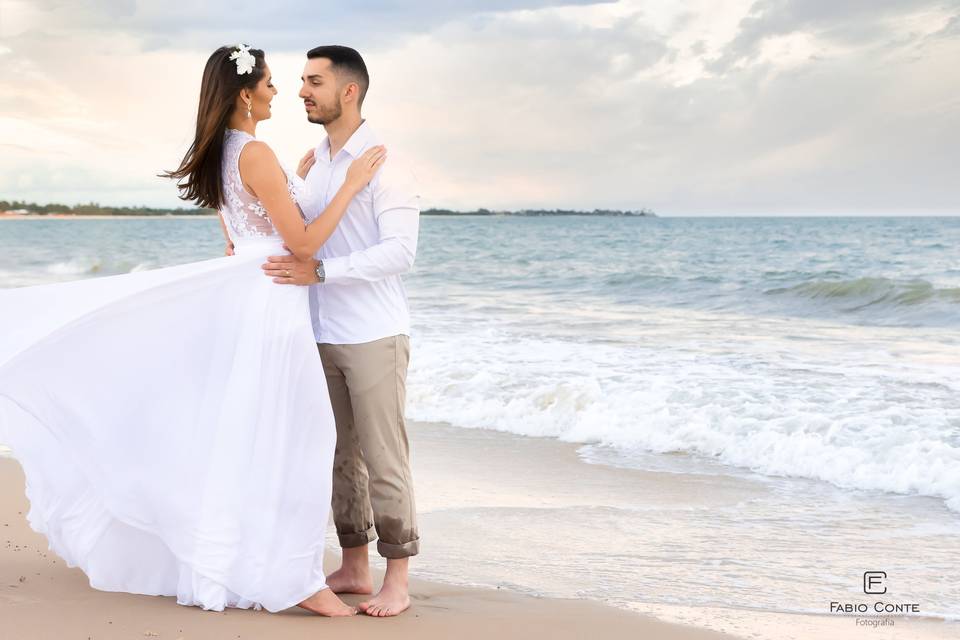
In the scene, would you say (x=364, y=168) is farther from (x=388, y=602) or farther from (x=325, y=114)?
(x=388, y=602)

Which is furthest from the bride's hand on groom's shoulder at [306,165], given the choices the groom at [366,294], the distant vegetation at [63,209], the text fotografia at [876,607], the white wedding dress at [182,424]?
the distant vegetation at [63,209]

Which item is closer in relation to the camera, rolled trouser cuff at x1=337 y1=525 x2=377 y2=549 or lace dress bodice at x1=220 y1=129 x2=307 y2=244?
lace dress bodice at x1=220 y1=129 x2=307 y2=244

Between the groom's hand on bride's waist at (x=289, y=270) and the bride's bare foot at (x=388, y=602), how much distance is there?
1181 millimetres

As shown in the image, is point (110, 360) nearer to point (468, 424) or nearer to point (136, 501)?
point (136, 501)

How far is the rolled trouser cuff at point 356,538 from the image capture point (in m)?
3.86

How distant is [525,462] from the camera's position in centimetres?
652

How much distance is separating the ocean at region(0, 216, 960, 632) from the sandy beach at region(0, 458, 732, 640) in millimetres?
310

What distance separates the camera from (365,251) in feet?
11.4

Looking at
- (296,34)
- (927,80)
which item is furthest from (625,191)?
(296,34)

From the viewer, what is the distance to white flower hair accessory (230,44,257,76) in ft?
11.4

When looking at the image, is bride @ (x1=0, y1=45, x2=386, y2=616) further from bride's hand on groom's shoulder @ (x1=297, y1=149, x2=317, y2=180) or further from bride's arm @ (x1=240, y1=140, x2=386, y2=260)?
bride's hand on groom's shoulder @ (x1=297, y1=149, x2=317, y2=180)

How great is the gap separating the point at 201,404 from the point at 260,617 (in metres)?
0.75

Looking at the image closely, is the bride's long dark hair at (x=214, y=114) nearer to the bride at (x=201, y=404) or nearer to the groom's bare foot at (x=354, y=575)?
the bride at (x=201, y=404)

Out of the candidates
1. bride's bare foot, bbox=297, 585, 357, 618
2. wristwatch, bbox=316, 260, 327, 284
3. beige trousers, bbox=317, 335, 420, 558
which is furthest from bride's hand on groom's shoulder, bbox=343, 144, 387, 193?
bride's bare foot, bbox=297, 585, 357, 618
